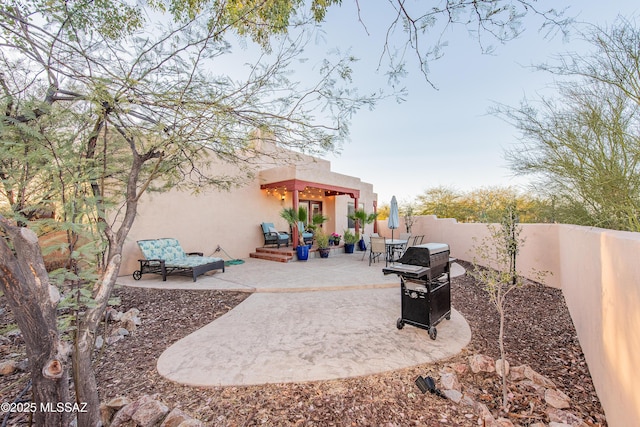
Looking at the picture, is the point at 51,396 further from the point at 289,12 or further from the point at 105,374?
the point at 289,12

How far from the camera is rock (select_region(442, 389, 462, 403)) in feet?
6.85

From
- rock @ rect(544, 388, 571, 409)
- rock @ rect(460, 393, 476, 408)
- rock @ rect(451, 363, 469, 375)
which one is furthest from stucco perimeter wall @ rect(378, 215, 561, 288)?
Answer: rock @ rect(460, 393, 476, 408)

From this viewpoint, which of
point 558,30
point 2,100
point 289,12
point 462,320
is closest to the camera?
point 558,30

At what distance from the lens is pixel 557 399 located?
207 centimetres

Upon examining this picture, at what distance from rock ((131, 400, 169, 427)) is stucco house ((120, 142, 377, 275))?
4.81m

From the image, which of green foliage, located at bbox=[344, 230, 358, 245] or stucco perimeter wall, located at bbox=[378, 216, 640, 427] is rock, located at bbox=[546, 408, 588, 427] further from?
green foliage, located at bbox=[344, 230, 358, 245]

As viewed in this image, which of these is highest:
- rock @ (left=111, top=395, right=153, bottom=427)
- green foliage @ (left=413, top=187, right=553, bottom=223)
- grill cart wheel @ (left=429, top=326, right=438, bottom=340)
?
green foliage @ (left=413, top=187, right=553, bottom=223)

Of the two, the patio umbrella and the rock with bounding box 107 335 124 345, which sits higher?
the patio umbrella

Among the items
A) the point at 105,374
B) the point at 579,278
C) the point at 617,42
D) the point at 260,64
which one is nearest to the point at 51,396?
the point at 105,374

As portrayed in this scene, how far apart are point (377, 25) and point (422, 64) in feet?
1.64

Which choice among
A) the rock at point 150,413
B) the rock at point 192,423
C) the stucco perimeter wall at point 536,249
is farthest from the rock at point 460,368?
the rock at point 150,413

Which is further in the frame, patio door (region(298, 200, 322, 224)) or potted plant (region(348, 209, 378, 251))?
patio door (region(298, 200, 322, 224))

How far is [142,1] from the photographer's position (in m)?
2.28

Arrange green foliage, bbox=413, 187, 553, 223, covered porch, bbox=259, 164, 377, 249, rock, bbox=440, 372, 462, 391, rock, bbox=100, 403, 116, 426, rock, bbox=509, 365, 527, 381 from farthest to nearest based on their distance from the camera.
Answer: green foliage, bbox=413, 187, 553, 223 → covered porch, bbox=259, 164, 377, 249 → rock, bbox=509, 365, 527, 381 → rock, bbox=440, 372, 462, 391 → rock, bbox=100, 403, 116, 426
